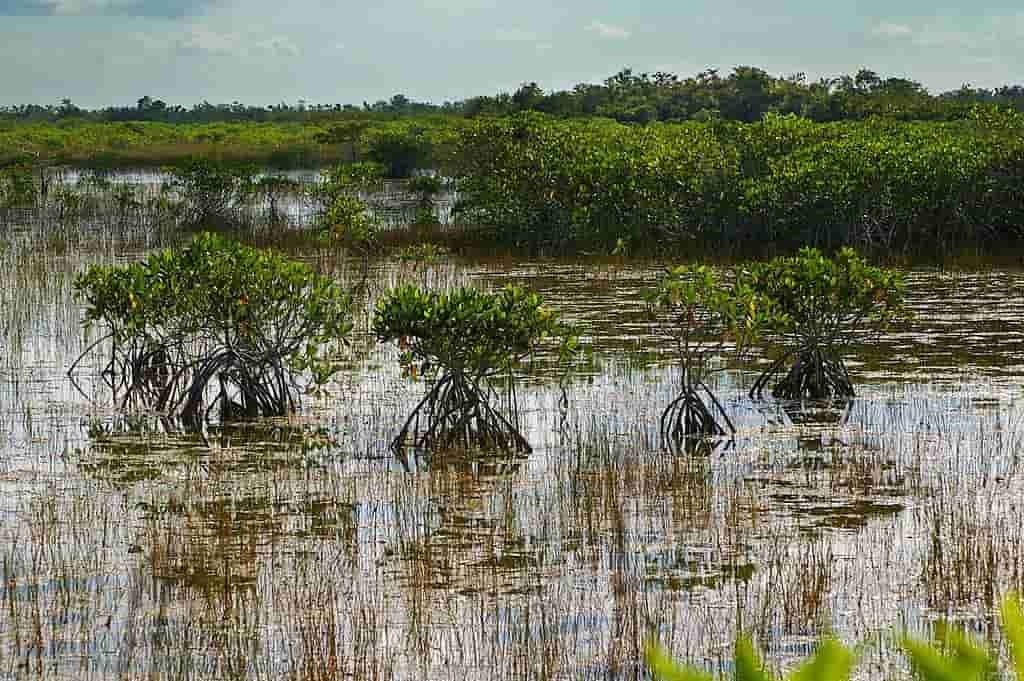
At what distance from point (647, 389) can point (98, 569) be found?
467 cm

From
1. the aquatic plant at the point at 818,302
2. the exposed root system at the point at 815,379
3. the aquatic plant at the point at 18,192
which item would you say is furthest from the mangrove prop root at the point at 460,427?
the aquatic plant at the point at 18,192

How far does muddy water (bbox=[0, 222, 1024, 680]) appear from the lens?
4.77 metres

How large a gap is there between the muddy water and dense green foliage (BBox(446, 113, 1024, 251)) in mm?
7368

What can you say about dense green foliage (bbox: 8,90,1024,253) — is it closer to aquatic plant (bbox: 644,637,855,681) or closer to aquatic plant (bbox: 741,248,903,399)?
aquatic plant (bbox: 741,248,903,399)

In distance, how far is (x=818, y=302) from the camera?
8.98 meters

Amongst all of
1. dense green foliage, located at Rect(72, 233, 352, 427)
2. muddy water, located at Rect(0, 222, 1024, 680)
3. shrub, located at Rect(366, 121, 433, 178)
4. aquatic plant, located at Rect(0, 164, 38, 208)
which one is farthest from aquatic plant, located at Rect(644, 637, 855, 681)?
shrub, located at Rect(366, 121, 433, 178)

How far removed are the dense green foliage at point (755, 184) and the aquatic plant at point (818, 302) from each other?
26.2 feet

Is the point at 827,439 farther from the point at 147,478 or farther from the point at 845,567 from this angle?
the point at 147,478

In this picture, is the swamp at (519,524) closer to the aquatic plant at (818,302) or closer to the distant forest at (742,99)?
the aquatic plant at (818,302)

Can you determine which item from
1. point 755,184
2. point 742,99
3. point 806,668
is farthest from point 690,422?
point 742,99

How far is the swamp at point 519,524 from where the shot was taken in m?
4.78

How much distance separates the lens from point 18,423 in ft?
28.5

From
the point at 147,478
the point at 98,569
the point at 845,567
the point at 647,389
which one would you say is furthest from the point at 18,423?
the point at 845,567

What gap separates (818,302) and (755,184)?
9.20 m
